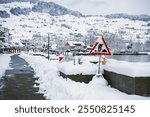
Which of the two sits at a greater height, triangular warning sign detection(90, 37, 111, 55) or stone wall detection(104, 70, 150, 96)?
triangular warning sign detection(90, 37, 111, 55)

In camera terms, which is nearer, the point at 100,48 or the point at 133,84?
the point at 133,84

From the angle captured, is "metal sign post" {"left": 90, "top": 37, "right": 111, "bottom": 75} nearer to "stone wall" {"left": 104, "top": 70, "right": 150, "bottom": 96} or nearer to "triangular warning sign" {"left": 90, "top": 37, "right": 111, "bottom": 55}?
"triangular warning sign" {"left": 90, "top": 37, "right": 111, "bottom": 55}

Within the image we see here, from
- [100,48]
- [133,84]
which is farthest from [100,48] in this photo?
[133,84]

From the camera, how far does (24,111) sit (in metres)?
8.28

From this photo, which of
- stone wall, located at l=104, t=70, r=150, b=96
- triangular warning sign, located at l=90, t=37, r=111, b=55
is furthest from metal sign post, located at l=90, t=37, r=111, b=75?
stone wall, located at l=104, t=70, r=150, b=96

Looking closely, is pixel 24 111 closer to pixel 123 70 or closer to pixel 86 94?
pixel 86 94

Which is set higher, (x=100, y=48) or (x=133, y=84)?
(x=100, y=48)

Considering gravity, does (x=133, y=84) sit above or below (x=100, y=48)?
below

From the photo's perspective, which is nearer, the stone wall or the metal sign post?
the stone wall

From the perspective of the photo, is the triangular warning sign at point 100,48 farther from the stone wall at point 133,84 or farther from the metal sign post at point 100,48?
the stone wall at point 133,84

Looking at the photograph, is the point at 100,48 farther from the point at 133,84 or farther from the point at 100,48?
the point at 133,84

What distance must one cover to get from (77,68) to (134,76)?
15.2 ft

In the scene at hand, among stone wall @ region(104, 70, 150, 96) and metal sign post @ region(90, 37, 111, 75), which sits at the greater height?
metal sign post @ region(90, 37, 111, 75)

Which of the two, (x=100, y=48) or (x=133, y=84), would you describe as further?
(x=100, y=48)
